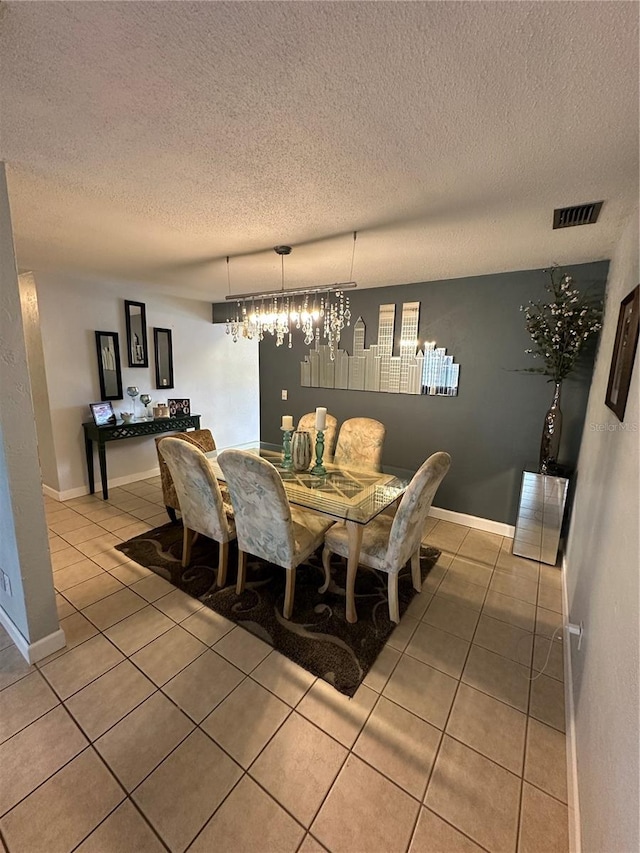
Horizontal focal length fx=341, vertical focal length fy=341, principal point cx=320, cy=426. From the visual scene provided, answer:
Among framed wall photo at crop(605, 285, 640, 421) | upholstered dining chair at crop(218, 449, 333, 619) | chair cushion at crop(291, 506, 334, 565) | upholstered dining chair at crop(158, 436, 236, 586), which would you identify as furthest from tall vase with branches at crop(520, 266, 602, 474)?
upholstered dining chair at crop(158, 436, 236, 586)

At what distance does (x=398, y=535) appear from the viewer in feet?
6.42

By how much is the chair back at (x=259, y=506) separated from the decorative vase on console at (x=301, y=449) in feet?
2.30

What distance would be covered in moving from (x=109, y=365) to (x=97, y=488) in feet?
4.85

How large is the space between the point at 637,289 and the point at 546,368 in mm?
1619

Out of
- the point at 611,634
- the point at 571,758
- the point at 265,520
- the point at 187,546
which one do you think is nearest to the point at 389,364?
the point at 265,520

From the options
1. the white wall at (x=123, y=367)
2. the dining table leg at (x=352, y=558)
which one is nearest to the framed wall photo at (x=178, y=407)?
the white wall at (x=123, y=367)

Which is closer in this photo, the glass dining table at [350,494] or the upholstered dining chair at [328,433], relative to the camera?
the glass dining table at [350,494]

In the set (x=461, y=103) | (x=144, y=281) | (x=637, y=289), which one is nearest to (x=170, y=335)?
(x=144, y=281)

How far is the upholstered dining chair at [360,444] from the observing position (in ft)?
10.0

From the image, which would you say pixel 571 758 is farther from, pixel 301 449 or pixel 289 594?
pixel 301 449

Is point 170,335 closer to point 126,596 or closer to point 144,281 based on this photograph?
A: point 144,281

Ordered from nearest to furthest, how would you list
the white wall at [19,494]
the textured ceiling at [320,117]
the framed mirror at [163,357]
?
the textured ceiling at [320,117] → the white wall at [19,494] → the framed mirror at [163,357]

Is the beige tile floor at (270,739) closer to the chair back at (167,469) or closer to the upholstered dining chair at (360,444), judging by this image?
the chair back at (167,469)

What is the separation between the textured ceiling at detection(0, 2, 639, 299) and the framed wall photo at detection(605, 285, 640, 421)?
1.73 ft
